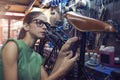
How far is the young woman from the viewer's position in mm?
1381

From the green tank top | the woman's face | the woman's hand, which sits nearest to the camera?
the woman's hand

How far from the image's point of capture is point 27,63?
165cm

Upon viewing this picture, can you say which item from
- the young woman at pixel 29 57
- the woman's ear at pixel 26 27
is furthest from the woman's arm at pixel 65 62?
the woman's ear at pixel 26 27

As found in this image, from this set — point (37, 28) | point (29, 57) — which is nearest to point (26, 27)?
point (37, 28)

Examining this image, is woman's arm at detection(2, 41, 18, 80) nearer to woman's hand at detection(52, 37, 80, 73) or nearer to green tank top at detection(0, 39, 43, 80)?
green tank top at detection(0, 39, 43, 80)

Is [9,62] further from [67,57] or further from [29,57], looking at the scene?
[67,57]

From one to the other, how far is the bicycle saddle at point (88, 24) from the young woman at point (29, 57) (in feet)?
0.40

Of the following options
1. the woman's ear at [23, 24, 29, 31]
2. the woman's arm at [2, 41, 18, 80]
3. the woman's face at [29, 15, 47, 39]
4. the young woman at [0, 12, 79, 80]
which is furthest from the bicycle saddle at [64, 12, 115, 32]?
the woman's arm at [2, 41, 18, 80]

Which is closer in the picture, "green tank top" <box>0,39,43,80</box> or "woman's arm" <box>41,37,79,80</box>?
"woman's arm" <box>41,37,79,80</box>

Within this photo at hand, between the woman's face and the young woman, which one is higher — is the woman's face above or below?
above

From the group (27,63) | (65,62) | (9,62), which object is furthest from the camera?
(27,63)

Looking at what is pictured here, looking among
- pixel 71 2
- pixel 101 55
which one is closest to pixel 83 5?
pixel 71 2

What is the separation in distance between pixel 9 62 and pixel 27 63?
0.26 m

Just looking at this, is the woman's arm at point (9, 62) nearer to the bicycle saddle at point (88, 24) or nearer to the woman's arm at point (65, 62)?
the woman's arm at point (65, 62)
